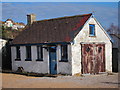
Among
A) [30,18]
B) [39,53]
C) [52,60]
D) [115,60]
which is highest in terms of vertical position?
[30,18]

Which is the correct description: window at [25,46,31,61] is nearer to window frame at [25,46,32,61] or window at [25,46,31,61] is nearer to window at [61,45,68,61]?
window frame at [25,46,32,61]

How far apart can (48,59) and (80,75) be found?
10.5ft

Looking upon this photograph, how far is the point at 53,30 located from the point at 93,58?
4.65 metres

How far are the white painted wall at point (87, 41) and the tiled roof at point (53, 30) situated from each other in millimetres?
470

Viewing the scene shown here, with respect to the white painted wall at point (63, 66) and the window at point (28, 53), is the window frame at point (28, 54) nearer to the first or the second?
the window at point (28, 53)

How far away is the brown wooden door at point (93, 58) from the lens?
19.4 metres

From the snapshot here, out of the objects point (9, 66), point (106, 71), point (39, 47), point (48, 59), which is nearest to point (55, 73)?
point (48, 59)

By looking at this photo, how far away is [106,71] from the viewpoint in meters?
21.0

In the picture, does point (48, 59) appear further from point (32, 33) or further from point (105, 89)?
point (105, 89)

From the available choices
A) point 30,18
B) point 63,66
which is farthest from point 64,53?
point 30,18

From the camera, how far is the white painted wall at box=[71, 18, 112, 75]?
18719 millimetres

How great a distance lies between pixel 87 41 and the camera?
64.8 feet

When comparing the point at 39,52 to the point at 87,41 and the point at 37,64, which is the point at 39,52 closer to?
the point at 37,64

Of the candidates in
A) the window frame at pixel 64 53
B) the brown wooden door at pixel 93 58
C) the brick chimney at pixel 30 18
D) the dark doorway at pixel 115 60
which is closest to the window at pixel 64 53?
the window frame at pixel 64 53
